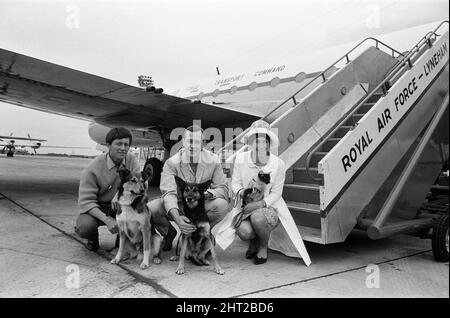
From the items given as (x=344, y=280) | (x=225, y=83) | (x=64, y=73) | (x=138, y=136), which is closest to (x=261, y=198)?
(x=344, y=280)

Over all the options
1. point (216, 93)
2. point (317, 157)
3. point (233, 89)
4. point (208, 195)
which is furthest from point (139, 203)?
point (216, 93)

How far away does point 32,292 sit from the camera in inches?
101

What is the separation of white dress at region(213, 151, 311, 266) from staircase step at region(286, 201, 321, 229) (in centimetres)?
33

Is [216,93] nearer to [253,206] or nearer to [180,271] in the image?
[253,206]

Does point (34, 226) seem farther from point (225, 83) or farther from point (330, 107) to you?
point (225, 83)

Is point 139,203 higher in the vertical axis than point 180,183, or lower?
lower

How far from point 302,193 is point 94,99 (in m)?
5.35

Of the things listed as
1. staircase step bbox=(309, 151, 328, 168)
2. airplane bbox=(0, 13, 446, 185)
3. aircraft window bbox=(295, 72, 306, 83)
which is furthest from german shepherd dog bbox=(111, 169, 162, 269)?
aircraft window bbox=(295, 72, 306, 83)

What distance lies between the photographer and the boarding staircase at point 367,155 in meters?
3.49

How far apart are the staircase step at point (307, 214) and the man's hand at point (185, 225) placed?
133 cm

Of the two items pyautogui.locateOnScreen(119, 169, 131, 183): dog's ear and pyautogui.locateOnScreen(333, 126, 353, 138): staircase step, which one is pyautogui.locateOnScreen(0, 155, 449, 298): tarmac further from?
pyautogui.locateOnScreen(333, 126, 353, 138): staircase step

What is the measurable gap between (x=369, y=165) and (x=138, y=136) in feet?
30.3

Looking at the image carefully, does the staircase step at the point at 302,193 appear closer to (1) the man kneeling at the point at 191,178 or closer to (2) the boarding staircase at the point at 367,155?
(2) the boarding staircase at the point at 367,155

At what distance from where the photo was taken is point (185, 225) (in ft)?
10.0
